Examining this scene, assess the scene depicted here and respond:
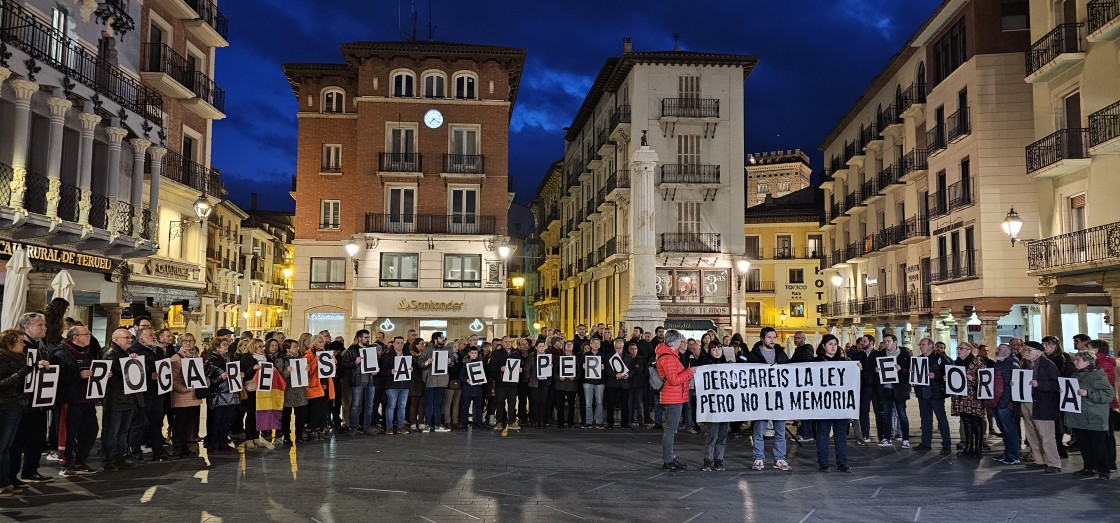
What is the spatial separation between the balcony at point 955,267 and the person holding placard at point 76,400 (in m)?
31.7

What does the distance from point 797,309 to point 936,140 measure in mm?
29315

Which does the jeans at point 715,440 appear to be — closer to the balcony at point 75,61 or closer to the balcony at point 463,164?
the balcony at point 75,61

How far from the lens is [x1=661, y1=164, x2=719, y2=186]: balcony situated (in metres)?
48.8

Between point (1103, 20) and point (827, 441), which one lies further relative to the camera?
point (1103, 20)

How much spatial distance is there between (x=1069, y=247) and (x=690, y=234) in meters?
24.2

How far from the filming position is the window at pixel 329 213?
153 feet

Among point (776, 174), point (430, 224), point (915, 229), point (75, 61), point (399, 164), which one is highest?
point (776, 174)

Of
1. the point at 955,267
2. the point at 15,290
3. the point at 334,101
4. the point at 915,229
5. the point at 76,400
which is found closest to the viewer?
the point at 76,400

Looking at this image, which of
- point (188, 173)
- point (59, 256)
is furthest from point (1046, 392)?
point (188, 173)

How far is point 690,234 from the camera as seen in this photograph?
48.9m

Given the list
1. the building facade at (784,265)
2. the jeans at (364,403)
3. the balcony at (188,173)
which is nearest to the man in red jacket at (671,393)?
the jeans at (364,403)

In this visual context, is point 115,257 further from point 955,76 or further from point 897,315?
point 897,315

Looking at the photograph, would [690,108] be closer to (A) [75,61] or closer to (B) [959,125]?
(B) [959,125]

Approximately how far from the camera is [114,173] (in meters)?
25.5
